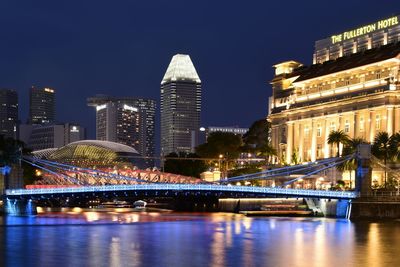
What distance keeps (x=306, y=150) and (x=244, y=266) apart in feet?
346

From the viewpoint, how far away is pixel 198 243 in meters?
80.4

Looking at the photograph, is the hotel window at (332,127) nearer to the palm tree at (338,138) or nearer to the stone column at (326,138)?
the stone column at (326,138)

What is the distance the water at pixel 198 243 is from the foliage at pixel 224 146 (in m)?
77.0

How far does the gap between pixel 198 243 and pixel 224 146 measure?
10647 cm

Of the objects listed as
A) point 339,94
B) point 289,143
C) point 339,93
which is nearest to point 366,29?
point 339,93

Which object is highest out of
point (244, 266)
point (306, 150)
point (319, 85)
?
point (319, 85)

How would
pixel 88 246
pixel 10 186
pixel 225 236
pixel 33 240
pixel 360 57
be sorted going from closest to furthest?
pixel 88 246 < pixel 33 240 < pixel 225 236 < pixel 10 186 < pixel 360 57

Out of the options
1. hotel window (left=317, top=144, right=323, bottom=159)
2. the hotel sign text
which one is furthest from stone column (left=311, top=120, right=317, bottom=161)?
the hotel sign text

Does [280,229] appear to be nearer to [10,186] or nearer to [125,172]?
[10,186]

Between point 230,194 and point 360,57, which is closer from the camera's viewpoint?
point 230,194

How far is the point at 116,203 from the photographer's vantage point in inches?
7525

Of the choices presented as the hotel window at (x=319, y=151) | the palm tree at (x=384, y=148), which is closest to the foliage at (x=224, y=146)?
the hotel window at (x=319, y=151)

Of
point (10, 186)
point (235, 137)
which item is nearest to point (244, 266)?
point (10, 186)

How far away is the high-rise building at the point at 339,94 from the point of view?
5679 inches
